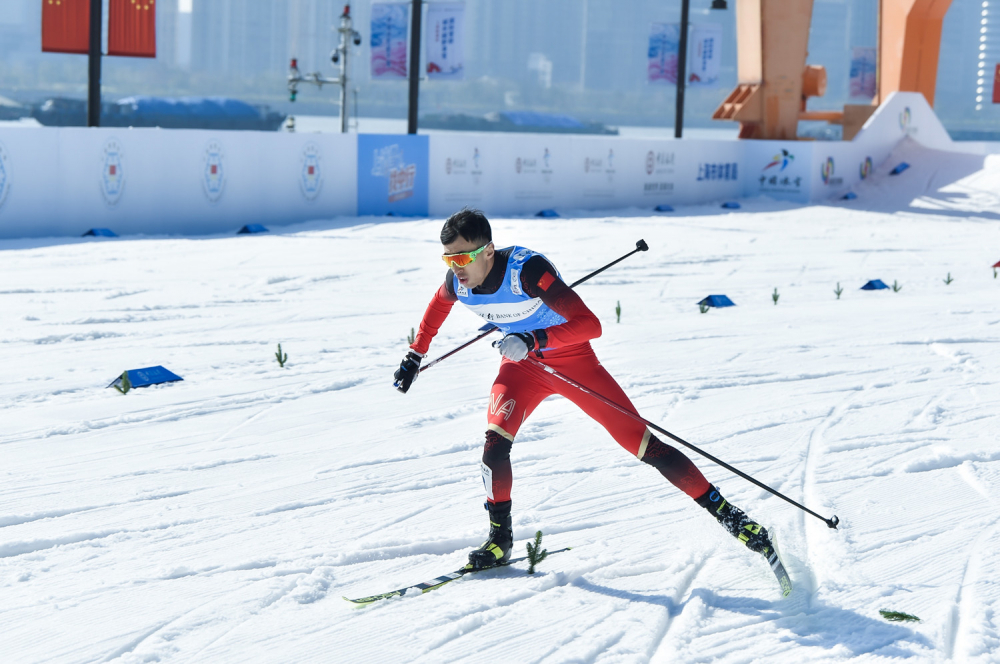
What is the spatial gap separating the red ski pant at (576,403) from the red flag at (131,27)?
13995mm

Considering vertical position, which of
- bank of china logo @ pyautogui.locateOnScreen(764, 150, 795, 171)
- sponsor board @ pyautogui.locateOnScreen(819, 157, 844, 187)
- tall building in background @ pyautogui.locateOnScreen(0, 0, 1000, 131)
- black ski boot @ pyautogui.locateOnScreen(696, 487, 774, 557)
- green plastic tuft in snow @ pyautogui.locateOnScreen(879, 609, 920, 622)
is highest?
tall building in background @ pyautogui.locateOnScreen(0, 0, 1000, 131)

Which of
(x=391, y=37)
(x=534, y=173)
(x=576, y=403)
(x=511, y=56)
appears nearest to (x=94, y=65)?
(x=391, y=37)

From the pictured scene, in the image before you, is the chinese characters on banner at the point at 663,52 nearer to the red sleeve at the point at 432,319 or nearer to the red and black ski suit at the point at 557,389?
the red sleeve at the point at 432,319

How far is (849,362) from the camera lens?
25.7 feet

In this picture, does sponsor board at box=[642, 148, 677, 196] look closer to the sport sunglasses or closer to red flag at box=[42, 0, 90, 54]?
red flag at box=[42, 0, 90, 54]

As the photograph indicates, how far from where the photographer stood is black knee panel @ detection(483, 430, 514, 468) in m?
3.84

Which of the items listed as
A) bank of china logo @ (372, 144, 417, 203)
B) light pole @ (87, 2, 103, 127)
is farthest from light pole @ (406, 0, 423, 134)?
light pole @ (87, 2, 103, 127)

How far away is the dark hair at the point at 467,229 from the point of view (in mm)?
3801

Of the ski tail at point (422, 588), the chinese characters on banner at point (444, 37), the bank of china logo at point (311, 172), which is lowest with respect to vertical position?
the ski tail at point (422, 588)

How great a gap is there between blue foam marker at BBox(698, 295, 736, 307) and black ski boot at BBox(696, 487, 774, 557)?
21.6 feet

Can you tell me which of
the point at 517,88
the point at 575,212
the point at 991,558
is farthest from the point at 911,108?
the point at 517,88

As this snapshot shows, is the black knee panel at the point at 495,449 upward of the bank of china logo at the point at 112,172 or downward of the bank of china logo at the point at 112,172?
downward

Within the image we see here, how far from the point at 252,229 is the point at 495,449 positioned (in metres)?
12.0

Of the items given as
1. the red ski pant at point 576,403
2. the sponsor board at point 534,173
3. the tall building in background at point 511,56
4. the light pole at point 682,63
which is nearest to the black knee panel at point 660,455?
the red ski pant at point 576,403
